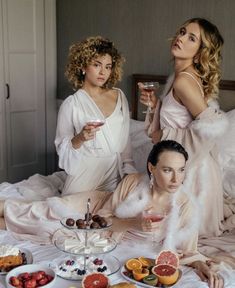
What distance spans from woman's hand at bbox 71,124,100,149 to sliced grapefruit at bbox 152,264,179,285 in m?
0.73

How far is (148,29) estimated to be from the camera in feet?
10.8

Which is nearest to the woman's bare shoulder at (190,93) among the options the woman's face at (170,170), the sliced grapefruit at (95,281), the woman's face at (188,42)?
the woman's face at (188,42)

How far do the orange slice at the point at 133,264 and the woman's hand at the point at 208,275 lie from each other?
229mm

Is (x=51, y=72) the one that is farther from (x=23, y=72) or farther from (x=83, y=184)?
(x=83, y=184)

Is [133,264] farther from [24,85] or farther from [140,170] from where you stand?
[24,85]

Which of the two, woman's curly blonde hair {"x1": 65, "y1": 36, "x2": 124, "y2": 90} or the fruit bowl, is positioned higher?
woman's curly blonde hair {"x1": 65, "y1": 36, "x2": 124, "y2": 90}

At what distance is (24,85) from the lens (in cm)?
395

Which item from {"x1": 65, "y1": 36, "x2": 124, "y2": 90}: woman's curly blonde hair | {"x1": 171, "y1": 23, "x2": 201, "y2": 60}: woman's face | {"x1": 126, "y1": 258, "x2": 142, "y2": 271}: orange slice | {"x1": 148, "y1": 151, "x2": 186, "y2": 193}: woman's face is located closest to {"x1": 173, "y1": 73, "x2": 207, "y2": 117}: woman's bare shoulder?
{"x1": 171, "y1": 23, "x2": 201, "y2": 60}: woman's face

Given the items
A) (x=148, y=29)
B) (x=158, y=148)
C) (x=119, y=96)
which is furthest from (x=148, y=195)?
(x=148, y=29)

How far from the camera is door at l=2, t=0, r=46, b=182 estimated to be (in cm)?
381

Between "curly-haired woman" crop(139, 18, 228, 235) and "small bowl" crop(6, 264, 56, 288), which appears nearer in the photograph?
"small bowl" crop(6, 264, 56, 288)

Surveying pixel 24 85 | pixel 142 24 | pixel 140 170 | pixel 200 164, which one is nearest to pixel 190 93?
pixel 200 164

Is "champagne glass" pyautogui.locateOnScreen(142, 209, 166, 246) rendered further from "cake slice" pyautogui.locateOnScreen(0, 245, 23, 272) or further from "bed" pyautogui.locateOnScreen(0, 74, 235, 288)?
"cake slice" pyautogui.locateOnScreen(0, 245, 23, 272)

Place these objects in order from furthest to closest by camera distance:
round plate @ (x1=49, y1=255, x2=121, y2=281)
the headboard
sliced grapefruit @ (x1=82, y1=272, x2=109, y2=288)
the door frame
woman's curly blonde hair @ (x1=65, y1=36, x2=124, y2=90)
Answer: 1. the door frame
2. the headboard
3. woman's curly blonde hair @ (x1=65, y1=36, x2=124, y2=90)
4. round plate @ (x1=49, y1=255, x2=121, y2=281)
5. sliced grapefruit @ (x1=82, y1=272, x2=109, y2=288)
